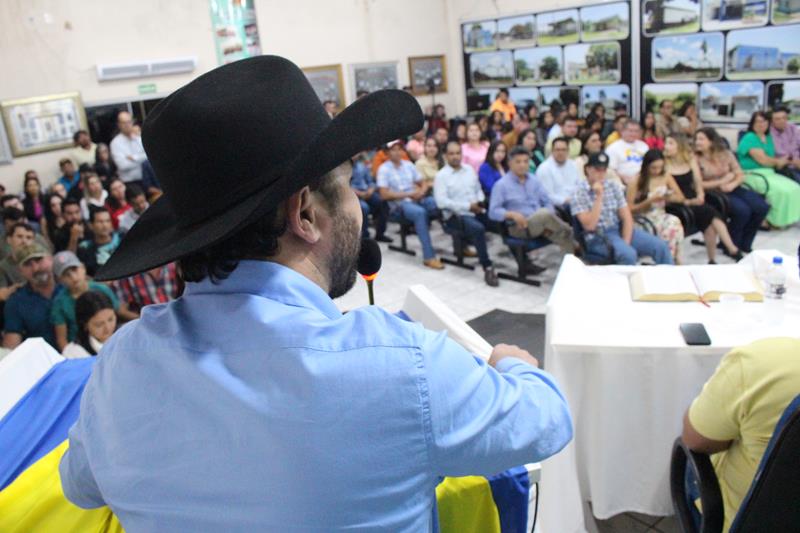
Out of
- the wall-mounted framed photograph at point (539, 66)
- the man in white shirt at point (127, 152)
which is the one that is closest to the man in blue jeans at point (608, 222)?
the man in white shirt at point (127, 152)

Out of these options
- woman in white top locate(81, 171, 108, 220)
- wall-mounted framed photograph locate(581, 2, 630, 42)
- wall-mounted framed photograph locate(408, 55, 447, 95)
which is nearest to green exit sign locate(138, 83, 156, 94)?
woman in white top locate(81, 171, 108, 220)

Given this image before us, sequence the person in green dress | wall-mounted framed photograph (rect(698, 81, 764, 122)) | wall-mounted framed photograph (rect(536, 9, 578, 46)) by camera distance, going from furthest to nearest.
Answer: wall-mounted framed photograph (rect(536, 9, 578, 46)), wall-mounted framed photograph (rect(698, 81, 764, 122)), the person in green dress

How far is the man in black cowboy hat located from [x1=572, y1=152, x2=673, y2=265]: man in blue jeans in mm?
3885

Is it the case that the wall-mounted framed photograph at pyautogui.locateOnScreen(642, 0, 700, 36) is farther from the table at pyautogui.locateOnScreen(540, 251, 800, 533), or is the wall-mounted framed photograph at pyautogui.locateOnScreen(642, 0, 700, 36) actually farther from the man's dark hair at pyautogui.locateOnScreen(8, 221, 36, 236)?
the man's dark hair at pyautogui.locateOnScreen(8, 221, 36, 236)

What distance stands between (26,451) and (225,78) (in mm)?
929

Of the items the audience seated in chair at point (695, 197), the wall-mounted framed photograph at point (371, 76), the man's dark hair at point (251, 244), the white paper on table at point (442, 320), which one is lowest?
the audience seated in chair at point (695, 197)

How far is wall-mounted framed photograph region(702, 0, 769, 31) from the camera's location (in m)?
7.54

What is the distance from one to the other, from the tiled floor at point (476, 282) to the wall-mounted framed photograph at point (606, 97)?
12.4 feet

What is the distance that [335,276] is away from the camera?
894 millimetres

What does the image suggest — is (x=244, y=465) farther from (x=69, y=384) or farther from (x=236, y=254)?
(x=69, y=384)

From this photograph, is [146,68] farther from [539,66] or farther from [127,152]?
[539,66]

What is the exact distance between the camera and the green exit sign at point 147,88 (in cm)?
848

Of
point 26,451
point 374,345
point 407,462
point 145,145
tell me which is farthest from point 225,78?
point 26,451

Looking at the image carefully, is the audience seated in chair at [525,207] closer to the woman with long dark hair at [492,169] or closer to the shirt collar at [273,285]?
the woman with long dark hair at [492,169]
